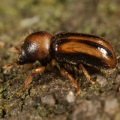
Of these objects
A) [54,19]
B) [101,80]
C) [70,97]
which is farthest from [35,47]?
[54,19]

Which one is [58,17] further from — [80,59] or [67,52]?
[80,59]

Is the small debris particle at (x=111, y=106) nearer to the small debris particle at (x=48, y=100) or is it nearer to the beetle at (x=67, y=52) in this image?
the beetle at (x=67, y=52)

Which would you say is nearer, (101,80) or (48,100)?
(48,100)

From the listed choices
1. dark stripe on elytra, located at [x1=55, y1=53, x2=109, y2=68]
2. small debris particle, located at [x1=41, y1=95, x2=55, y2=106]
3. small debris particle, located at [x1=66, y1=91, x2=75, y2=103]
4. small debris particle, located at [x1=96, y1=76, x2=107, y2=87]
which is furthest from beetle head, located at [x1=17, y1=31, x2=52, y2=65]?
small debris particle, located at [x1=96, y1=76, x2=107, y2=87]

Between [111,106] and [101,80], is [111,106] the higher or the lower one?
the lower one

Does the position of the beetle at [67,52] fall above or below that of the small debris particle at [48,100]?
above

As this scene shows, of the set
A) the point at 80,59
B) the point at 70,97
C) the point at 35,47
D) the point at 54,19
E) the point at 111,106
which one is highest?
the point at 54,19

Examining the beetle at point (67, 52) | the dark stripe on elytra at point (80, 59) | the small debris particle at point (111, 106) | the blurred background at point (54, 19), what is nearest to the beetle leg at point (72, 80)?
the beetle at point (67, 52)
